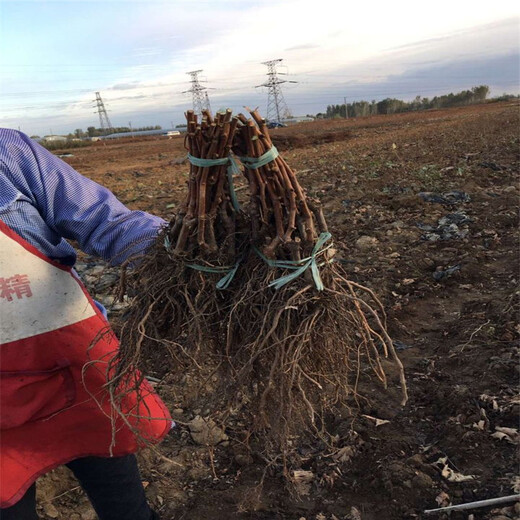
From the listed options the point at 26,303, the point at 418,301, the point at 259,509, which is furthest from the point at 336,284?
the point at 418,301

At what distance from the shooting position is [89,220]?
59.1 inches

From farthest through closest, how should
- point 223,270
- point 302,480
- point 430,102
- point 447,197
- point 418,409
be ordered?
point 430,102, point 447,197, point 418,409, point 302,480, point 223,270

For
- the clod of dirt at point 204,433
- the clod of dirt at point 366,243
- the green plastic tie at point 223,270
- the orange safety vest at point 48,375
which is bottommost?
the clod of dirt at point 204,433

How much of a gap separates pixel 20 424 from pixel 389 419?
1796mm

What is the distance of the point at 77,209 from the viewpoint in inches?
58.9

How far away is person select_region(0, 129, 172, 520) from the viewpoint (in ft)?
4.60

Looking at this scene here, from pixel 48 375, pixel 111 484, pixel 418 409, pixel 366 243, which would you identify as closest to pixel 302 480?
pixel 418 409

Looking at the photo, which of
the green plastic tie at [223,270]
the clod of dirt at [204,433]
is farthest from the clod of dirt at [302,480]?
the green plastic tie at [223,270]

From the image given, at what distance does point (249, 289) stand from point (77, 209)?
638 millimetres

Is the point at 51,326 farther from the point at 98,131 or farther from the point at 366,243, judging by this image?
the point at 98,131

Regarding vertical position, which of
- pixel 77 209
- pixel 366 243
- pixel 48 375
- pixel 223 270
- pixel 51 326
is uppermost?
pixel 77 209

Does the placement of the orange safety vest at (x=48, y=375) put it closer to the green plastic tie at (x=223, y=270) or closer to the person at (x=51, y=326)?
the person at (x=51, y=326)

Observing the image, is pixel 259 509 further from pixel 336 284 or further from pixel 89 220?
pixel 89 220

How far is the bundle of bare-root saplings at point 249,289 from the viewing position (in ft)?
4.08
